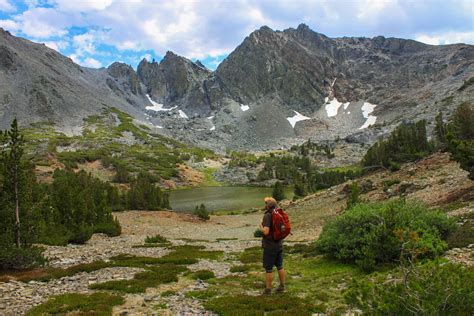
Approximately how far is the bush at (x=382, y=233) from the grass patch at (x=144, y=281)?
22.3 ft

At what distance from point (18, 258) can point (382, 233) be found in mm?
14646

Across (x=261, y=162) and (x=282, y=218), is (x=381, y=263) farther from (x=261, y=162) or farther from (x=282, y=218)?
(x=261, y=162)

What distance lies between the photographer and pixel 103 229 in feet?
124

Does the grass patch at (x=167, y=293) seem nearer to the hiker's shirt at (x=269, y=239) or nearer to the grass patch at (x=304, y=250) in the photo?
the hiker's shirt at (x=269, y=239)

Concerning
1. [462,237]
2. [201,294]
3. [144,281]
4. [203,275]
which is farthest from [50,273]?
[462,237]

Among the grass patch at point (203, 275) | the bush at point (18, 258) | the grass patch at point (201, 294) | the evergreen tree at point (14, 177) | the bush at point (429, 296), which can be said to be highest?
the evergreen tree at point (14, 177)

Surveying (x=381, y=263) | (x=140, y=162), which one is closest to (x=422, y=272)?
(x=381, y=263)

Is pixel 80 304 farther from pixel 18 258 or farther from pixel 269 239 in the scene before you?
pixel 18 258

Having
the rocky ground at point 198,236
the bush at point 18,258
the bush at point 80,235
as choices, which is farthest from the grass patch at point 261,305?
the bush at point 80,235

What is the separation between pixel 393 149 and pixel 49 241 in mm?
53980

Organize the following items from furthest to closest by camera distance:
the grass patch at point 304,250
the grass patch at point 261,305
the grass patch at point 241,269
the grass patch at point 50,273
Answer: the grass patch at point 304,250
the grass patch at point 241,269
the grass patch at point 50,273
the grass patch at point 261,305

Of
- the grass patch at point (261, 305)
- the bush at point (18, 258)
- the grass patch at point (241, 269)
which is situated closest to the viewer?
the grass patch at point (261, 305)

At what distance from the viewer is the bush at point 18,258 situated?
16.2m

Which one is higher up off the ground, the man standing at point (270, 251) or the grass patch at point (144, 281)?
the man standing at point (270, 251)
